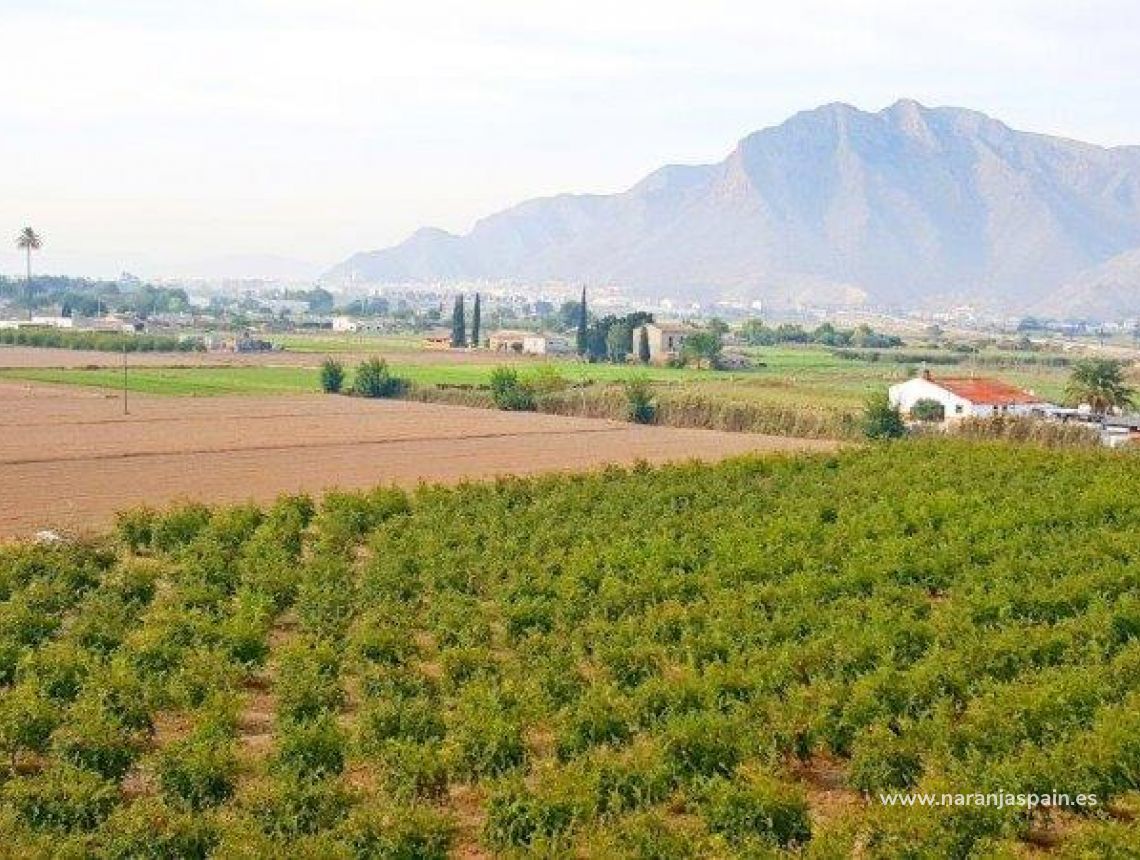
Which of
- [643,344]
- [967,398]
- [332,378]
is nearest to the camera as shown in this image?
[967,398]

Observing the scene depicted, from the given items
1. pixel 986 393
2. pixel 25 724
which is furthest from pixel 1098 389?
pixel 25 724

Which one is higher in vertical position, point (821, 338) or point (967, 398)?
point (821, 338)

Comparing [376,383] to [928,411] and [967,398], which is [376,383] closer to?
[928,411]

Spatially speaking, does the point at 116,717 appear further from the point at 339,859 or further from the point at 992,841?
the point at 992,841

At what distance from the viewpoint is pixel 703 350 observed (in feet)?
338

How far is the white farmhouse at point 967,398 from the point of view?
61781mm

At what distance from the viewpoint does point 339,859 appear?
42.1 feet

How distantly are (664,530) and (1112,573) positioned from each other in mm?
9047

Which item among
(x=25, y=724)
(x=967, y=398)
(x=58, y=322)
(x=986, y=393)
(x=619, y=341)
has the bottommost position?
(x=25, y=724)

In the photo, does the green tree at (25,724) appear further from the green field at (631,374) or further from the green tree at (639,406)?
the green field at (631,374)

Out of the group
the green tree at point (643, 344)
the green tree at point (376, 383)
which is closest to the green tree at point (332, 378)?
the green tree at point (376, 383)
